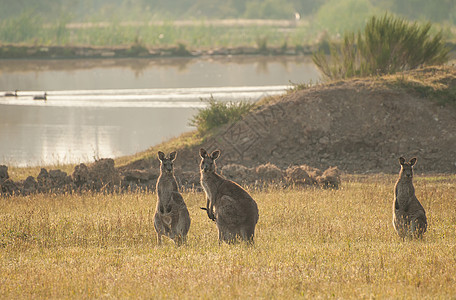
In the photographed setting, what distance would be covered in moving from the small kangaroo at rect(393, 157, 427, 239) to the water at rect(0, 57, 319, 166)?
14495 mm

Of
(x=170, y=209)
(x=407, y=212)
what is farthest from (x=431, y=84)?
(x=170, y=209)

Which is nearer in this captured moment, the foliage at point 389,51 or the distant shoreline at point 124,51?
the foliage at point 389,51

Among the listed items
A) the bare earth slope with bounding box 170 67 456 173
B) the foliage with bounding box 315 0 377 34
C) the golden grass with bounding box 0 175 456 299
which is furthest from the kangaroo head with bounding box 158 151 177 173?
the foliage with bounding box 315 0 377 34

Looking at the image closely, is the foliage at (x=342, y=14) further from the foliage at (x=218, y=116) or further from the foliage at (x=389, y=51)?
the foliage at (x=218, y=116)

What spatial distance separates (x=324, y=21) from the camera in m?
80.2

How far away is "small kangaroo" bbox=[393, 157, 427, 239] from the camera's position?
1113cm

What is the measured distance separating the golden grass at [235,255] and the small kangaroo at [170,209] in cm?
24

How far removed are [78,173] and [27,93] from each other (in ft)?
83.8

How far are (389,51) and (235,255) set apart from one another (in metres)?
18.2

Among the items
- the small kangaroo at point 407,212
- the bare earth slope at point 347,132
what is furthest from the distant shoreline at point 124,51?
the small kangaroo at point 407,212

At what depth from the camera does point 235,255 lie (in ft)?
32.2

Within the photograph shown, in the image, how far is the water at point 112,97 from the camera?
28.7 metres

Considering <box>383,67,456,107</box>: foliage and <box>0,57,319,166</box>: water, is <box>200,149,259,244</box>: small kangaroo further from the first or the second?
<box>383,67,456,107</box>: foliage

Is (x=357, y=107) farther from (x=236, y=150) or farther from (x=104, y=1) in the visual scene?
(x=104, y=1)
